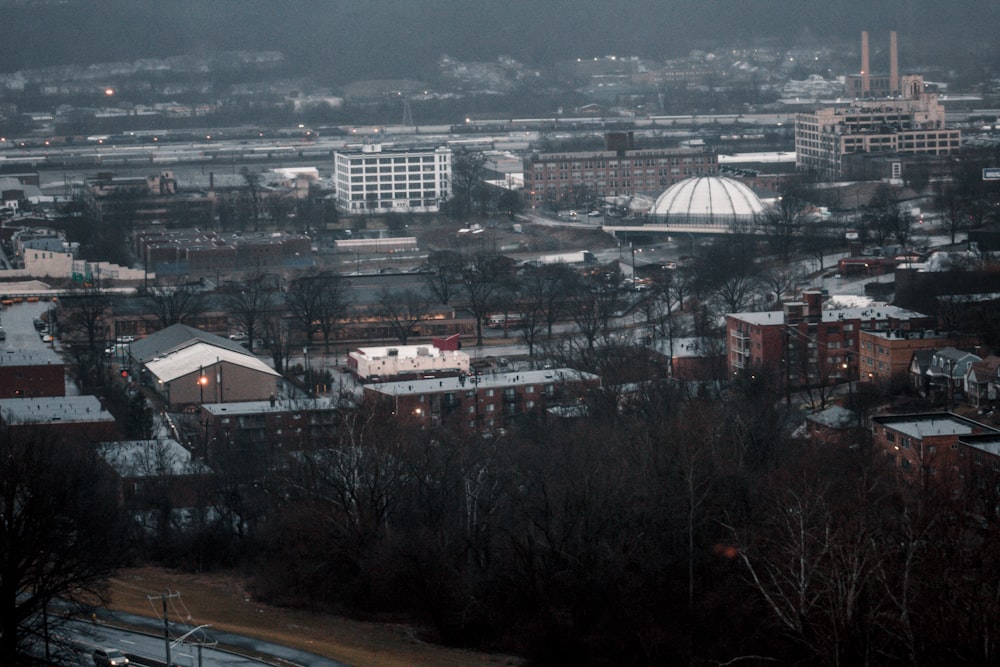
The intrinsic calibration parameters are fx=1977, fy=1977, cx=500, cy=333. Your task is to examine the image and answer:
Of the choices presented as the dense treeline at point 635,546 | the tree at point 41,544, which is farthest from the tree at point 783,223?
the tree at point 41,544

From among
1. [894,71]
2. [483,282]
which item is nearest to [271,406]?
[483,282]

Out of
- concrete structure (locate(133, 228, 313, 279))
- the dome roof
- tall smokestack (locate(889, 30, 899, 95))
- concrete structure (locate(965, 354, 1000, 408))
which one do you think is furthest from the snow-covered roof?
tall smokestack (locate(889, 30, 899, 95))

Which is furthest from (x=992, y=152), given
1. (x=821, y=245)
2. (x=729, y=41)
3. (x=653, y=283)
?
(x=729, y=41)

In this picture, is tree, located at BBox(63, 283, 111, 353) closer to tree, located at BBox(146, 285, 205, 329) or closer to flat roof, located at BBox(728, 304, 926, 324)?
tree, located at BBox(146, 285, 205, 329)

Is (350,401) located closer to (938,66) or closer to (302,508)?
(302,508)

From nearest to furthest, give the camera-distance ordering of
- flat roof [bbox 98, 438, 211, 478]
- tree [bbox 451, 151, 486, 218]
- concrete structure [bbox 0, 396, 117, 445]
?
flat roof [bbox 98, 438, 211, 478], concrete structure [bbox 0, 396, 117, 445], tree [bbox 451, 151, 486, 218]
